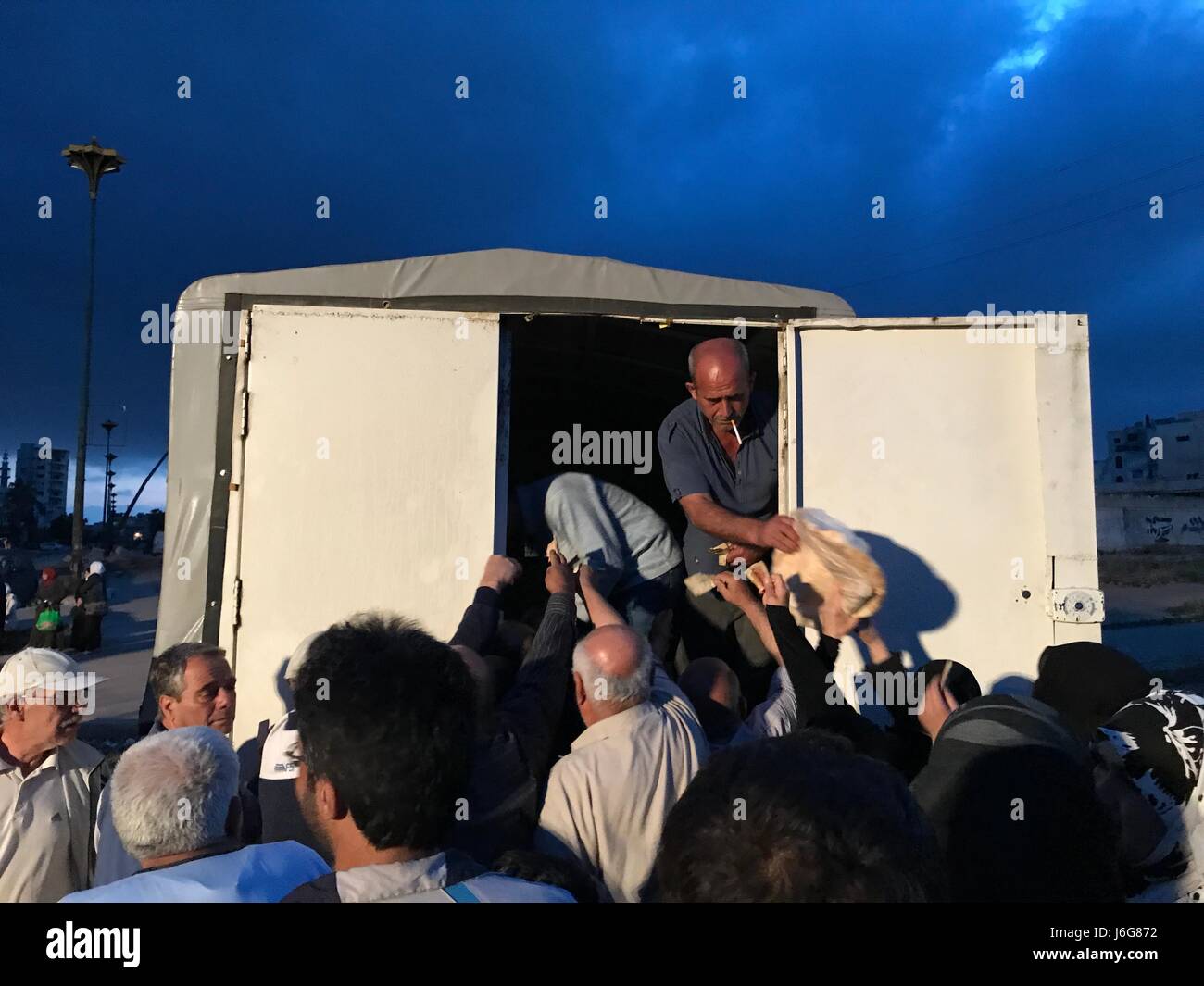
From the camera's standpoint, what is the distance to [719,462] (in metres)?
4.50

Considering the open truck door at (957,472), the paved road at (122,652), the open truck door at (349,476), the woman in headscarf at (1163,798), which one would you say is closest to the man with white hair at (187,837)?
the open truck door at (349,476)

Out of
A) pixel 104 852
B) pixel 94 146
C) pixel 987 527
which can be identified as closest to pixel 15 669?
pixel 104 852

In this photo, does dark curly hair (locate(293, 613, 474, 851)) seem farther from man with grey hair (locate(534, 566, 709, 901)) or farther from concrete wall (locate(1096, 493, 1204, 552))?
concrete wall (locate(1096, 493, 1204, 552))

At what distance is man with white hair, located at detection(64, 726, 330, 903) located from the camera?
177cm

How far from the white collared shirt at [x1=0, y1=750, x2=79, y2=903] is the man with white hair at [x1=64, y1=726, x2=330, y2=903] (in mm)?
1007

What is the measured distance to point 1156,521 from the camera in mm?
29531

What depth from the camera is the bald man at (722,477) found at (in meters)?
4.17

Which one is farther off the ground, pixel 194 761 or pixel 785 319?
pixel 785 319

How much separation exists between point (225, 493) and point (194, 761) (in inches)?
81.1

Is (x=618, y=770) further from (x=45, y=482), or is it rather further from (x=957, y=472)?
(x=45, y=482)

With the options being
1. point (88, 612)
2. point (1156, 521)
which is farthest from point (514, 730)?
point (1156, 521)

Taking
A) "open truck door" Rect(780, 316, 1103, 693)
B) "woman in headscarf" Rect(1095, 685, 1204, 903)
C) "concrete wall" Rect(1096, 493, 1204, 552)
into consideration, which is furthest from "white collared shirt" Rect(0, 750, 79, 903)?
"concrete wall" Rect(1096, 493, 1204, 552)

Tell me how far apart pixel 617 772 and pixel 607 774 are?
0.03m
